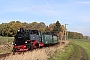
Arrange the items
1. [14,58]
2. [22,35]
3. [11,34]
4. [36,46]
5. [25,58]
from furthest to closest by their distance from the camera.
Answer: [11,34]
[36,46]
[22,35]
[25,58]
[14,58]

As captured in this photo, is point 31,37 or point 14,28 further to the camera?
point 14,28

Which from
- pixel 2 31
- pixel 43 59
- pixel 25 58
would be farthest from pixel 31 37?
pixel 2 31

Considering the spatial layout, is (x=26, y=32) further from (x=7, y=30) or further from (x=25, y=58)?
(x=7, y=30)

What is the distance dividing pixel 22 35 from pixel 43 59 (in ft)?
33.8

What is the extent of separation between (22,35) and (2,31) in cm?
9031

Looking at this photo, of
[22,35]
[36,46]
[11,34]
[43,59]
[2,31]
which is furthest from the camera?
[2,31]

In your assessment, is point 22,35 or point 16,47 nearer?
point 16,47

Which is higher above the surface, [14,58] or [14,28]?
[14,28]

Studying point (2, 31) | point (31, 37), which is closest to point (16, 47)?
point (31, 37)

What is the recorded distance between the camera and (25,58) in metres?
18.0

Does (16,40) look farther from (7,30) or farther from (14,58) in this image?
(7,30)

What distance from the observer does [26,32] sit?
31.3m

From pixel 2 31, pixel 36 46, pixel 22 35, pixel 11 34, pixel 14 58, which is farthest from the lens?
pixel 2 31

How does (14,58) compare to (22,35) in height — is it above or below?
below
